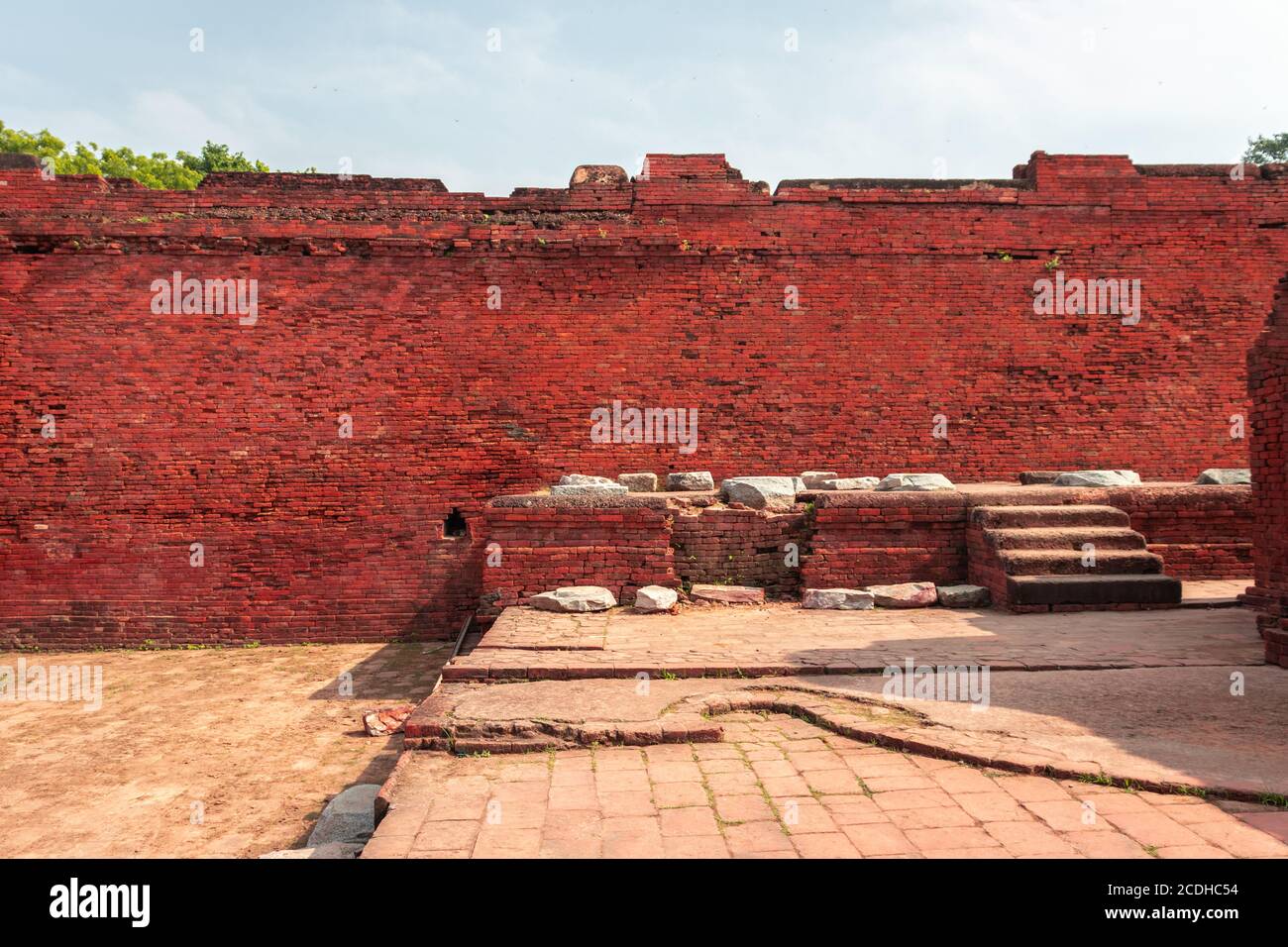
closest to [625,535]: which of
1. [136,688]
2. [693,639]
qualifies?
[693,639]

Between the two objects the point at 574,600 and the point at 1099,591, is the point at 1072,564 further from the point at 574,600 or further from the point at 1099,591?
the point at 574,600

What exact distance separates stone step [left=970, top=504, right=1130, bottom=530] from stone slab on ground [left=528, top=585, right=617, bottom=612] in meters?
3.49

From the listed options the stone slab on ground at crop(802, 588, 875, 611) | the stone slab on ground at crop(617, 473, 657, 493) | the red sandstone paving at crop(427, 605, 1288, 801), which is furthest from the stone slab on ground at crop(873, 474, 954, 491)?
the stone slab on ground at crop(617, 473, 657, 493)

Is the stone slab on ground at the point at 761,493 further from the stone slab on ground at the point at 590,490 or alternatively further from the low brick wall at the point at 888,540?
the stone slab on ground at the point at 590,490

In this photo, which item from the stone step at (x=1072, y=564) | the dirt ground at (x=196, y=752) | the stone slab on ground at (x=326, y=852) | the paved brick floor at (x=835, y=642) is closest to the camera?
the stone slab on ground at (x=326, y=852)

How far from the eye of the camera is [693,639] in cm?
571

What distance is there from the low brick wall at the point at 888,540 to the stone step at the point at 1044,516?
0.30 m

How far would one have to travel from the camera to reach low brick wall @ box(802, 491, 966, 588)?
24.5 feet

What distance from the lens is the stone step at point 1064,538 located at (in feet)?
22.9

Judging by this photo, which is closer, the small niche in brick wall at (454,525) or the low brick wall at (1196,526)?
the low brick wall at (1196,526)

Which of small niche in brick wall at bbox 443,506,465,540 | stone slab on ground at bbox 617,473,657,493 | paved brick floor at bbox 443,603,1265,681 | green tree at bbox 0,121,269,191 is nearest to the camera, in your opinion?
paved brick floor at bbox 443,603,1265,681

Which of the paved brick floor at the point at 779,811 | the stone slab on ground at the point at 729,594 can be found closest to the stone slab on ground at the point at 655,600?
the stone slab on ground at the point at 729,594

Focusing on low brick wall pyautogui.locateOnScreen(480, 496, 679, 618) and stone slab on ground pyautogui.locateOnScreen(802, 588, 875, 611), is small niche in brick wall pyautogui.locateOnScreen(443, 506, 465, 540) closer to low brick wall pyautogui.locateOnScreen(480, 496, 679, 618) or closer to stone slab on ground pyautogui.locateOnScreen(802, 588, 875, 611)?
low brick wall pyautogui.locateOnScreen(480, 496, 679, 618)

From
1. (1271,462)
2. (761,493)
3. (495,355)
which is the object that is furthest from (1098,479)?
(495,355)
